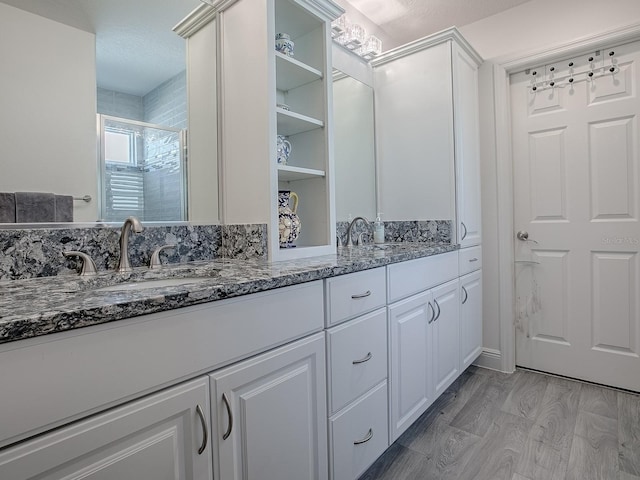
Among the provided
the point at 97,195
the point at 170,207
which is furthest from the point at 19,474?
the point at 170,207

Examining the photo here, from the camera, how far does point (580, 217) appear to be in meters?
2.15

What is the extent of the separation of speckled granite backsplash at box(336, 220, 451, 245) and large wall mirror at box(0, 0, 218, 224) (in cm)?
96

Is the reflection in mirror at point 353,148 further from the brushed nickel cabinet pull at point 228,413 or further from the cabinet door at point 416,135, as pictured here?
the brushed nickel cabinet pull at point 228,413

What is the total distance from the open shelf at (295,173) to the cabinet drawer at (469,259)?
1036 millimetres

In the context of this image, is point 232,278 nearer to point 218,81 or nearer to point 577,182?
point 218,81

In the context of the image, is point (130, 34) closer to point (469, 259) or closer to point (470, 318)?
point (469, 259)

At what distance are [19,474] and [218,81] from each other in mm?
1513

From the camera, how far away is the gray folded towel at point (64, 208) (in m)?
1.11

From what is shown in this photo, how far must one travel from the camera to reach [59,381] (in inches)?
23.2

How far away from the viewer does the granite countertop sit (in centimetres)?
57

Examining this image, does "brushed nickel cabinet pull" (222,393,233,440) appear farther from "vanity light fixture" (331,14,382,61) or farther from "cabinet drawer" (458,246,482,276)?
"vanity light fixture" (331,14,382,61)

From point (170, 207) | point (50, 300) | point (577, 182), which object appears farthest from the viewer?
point (577, 182)

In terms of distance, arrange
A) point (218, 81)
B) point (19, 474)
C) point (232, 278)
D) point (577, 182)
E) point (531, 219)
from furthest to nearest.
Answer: point (531, 219)
point (577, 182)
point (218, 81)
point (232, 278)
point (19, 474)

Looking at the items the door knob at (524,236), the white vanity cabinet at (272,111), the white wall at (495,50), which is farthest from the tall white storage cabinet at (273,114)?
the door knob at (524,236)
